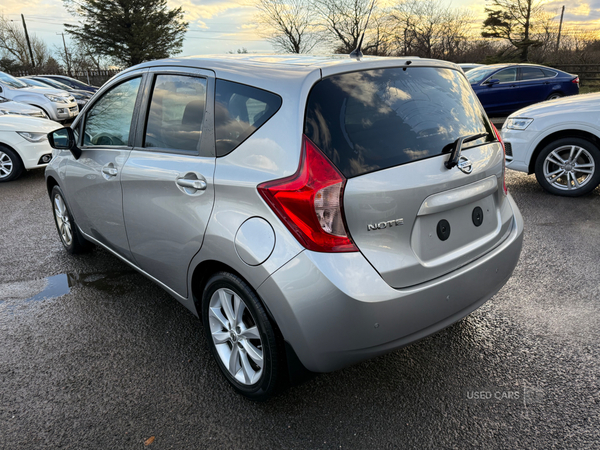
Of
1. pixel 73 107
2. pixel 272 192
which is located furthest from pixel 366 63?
pixel 73 107

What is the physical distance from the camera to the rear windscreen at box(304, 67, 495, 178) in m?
2.04

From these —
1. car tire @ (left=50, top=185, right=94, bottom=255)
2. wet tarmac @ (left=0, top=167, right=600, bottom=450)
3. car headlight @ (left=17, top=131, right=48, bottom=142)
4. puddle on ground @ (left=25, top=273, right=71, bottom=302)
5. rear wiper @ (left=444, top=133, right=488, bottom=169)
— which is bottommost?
puddle on ground @ (left=25, top=273, right=71, bottom=302)

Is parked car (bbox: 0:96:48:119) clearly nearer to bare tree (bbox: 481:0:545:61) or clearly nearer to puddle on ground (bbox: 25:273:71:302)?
puddle on ground (bbox: 25:273:71:302)

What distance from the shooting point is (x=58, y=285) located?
3.98 metres

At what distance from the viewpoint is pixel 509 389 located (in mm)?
2463

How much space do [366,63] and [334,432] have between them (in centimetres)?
179

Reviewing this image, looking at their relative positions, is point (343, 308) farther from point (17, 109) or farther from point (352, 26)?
point (352, 26)

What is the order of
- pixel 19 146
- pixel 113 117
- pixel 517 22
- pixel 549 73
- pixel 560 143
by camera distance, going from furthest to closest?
pixel 517 22 → pixel 549 73 → pixel 19 146 → pixel 560 143 → pixel 113 117

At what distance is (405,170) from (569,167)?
184 inches

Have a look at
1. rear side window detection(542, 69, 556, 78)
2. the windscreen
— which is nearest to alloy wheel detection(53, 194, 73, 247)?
the windscreen

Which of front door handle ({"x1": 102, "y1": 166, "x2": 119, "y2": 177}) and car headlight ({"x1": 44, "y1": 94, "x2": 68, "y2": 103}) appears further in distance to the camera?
car headlight ({"x1": 44, "y1": 94, "x2": 68, "y2": 103})

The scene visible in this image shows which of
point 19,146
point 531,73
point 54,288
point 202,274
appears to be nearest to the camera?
point 202,274

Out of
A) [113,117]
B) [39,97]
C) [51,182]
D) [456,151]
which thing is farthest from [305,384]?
[39,97]

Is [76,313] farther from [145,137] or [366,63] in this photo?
[366,63]
